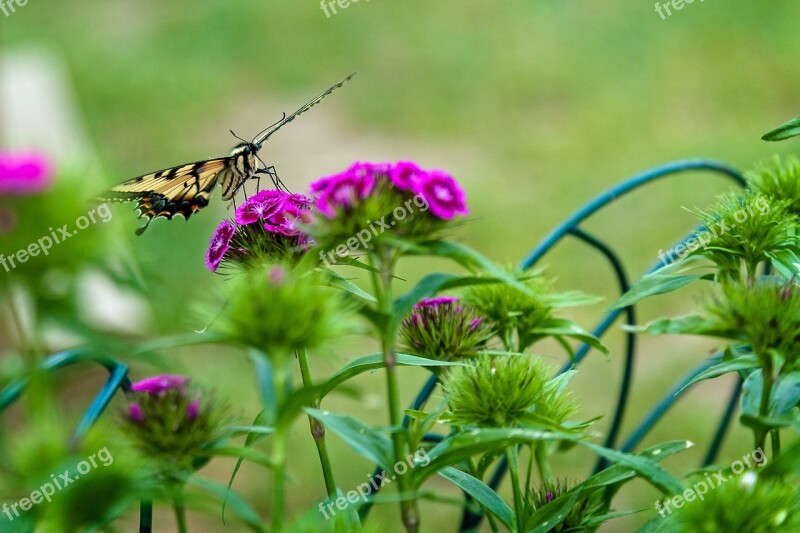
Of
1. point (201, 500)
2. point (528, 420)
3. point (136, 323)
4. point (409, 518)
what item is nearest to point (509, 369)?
point (528, 420)

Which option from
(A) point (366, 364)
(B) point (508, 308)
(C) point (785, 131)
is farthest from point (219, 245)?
(C) point (785, 131)

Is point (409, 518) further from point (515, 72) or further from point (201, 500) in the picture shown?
point (515, 72)

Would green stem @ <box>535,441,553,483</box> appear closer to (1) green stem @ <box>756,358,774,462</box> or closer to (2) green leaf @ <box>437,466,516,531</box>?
(2) green leaf @ <box>437,466,516,531</box>

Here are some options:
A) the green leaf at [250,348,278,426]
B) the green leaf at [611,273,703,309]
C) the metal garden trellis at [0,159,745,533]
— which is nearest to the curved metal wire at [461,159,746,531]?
the metal garden trellis at [0,159,745,533]

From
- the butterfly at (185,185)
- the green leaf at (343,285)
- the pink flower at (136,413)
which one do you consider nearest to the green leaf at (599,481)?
the green leaf at (343,285)

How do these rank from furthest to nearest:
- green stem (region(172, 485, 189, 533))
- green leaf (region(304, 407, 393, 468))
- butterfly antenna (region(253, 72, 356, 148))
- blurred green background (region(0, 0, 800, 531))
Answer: blurred green background (region(0, 0, 800, 531))
butterfly antenna (region(253, 72, 356, 148))
green leaf (region(304, 407, 393, 468))
green stem (region(172, 485, 189, 533))

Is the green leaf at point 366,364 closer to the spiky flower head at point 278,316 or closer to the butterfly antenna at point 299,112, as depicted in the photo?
the spiky flower head at point 278,316

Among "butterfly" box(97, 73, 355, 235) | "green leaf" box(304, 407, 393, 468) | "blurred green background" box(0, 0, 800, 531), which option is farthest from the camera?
"blurred green background" box(0, 0, 800, 531)
